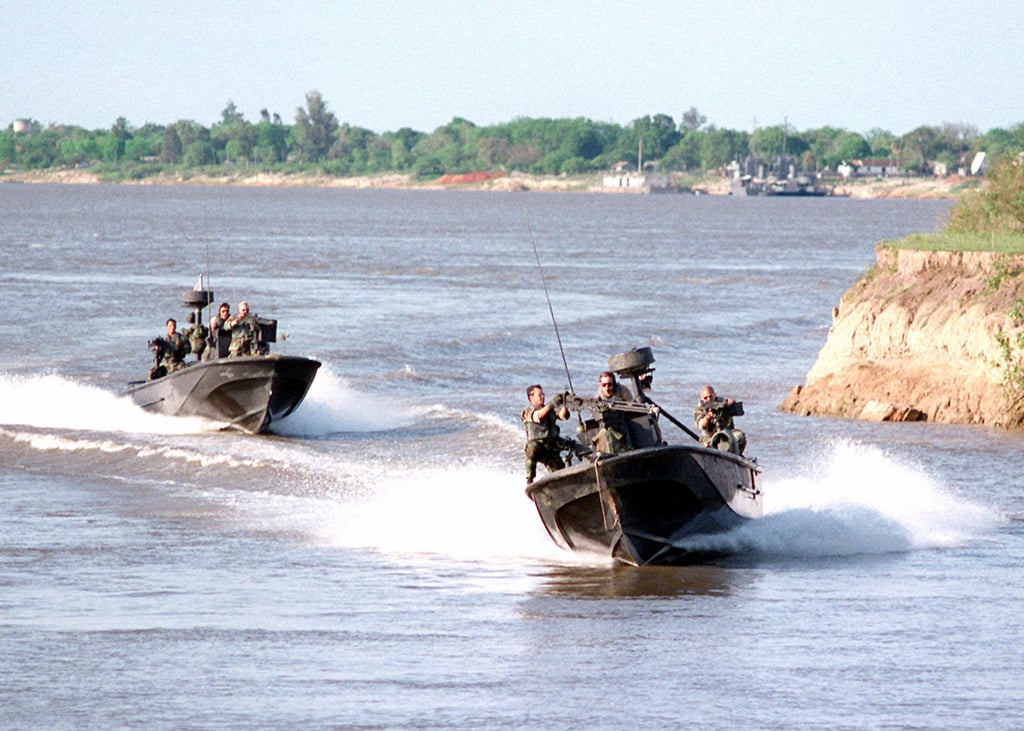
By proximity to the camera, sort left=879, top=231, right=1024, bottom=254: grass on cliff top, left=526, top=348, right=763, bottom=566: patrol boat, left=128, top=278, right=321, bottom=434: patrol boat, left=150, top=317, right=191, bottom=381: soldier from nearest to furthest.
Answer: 1. left=526, top=348, right=763, bottom=566: patrol boat
2. left=128, top=278, right=321, bottom=434: patrol boat
3. left=150, top=317, right=191, bottom=381: soldier
4. left=879, top=231, right=1024, bottom=254: grass on cliff top

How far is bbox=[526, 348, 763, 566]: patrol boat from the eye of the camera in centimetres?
1658

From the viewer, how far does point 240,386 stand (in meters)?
27.2

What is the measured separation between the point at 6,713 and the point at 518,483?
10.2 meters

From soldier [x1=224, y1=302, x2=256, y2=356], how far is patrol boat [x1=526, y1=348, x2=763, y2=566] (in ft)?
35.9

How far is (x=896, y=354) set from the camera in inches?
1094

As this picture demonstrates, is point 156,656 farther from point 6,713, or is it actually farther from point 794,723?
point 794,723

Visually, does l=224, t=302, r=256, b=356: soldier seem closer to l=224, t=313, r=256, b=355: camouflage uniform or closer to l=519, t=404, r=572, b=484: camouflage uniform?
l=224, t=313, r=256, b=355: camouflage uniform

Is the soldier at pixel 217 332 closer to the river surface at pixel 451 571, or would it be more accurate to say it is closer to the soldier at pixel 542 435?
the river surface at pixel 451 571

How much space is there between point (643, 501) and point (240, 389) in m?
11.7

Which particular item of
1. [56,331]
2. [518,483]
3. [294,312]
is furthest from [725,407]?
[294,312]

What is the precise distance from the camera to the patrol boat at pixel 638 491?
16.6 meters

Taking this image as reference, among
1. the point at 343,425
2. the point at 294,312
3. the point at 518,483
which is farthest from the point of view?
the point at 294,312

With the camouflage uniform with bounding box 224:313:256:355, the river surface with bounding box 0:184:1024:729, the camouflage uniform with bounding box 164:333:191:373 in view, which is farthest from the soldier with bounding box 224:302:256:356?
the river surface with bounding box 0:184:1024:729

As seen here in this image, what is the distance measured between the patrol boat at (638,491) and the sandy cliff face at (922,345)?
961cm
